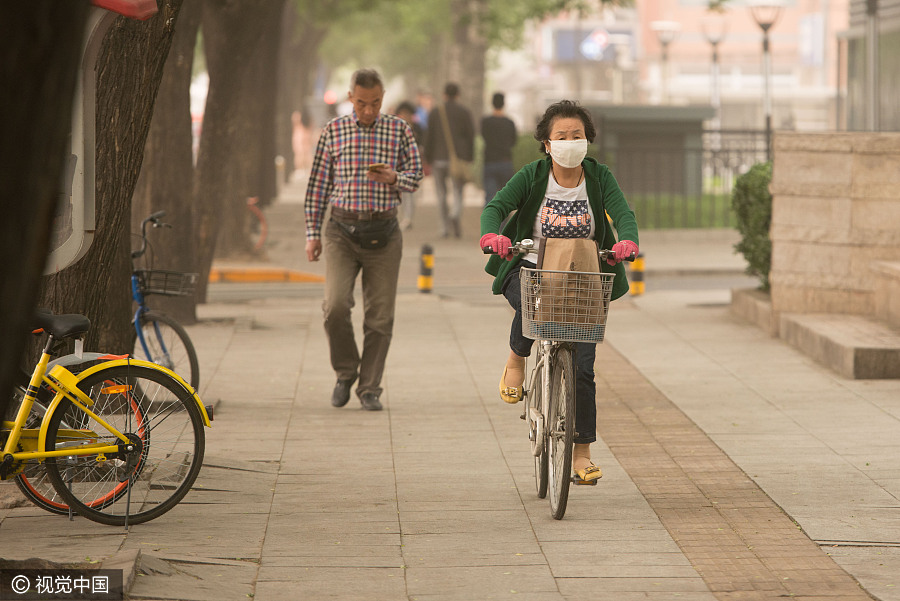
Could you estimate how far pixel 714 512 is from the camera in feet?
19.5

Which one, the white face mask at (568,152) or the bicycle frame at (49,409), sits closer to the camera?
the bicycle frame at (49,409)

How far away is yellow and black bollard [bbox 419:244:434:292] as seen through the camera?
1438 centimetres

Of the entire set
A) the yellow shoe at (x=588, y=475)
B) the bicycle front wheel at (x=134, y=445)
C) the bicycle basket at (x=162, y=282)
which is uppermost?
the bicycle basket at (x=162, y=282)

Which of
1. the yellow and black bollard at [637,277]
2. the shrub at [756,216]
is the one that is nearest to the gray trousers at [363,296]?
the shrub at [756,216]

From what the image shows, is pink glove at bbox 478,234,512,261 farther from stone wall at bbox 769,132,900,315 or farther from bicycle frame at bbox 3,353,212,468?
stone wall at bbox 769,132,900,315

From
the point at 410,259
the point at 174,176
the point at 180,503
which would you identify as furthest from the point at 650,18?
the point at 180,503

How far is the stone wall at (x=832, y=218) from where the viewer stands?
416 inches

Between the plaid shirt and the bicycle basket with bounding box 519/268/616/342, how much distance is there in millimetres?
2729

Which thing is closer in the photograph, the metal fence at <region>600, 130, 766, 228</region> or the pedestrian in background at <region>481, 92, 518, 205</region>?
the pedestrian in background at <region>481, 92, 518, 205</region>

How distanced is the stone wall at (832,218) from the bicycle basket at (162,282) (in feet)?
15.8

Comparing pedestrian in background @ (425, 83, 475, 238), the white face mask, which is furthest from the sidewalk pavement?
pedestrian in background @ (425, 83, 475, 238)

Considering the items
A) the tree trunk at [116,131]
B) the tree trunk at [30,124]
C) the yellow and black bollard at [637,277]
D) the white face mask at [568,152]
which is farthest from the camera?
the yellow and black bollard at [637,277]

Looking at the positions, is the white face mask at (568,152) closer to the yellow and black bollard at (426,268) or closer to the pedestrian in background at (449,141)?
the yellow and black bollard at (426,268)

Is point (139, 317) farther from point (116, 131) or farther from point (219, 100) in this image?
point (219, 100)
